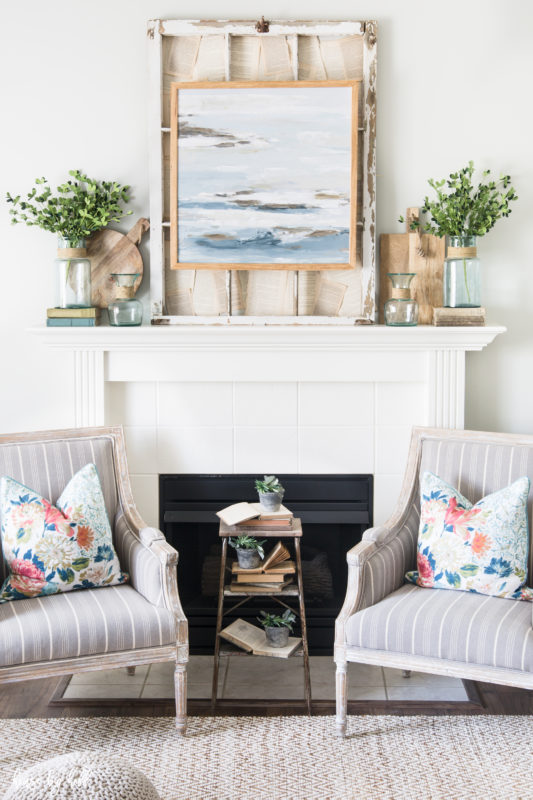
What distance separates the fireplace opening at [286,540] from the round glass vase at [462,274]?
75cm

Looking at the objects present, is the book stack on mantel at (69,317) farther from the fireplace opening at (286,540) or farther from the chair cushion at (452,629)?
the chair cushion at (452,629)

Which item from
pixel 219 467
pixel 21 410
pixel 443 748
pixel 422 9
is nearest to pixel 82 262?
pixel 21 410

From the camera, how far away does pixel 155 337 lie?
305cm

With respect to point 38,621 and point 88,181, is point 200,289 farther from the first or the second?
point 38,621

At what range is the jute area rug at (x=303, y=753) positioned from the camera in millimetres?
2309

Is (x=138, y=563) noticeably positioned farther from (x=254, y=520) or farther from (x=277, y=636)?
(x=277, y=636)

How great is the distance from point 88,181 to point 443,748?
2264mm

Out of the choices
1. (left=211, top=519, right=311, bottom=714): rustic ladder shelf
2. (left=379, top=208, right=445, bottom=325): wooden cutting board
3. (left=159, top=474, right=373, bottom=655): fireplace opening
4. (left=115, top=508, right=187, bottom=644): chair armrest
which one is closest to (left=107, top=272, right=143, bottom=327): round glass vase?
(left=159, top=474, right=373, bottom=655): fireplace opening

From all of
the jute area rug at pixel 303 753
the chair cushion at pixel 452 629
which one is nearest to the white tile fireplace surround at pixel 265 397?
the chair cushion at pixel 452 629

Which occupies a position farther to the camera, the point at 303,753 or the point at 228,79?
the point at 228,79

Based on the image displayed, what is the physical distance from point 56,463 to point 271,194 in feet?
4.10

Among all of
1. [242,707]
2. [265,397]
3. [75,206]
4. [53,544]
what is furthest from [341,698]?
[75,206]

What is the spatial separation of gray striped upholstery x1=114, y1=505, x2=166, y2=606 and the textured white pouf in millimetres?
802

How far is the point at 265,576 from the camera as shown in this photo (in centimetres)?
287
